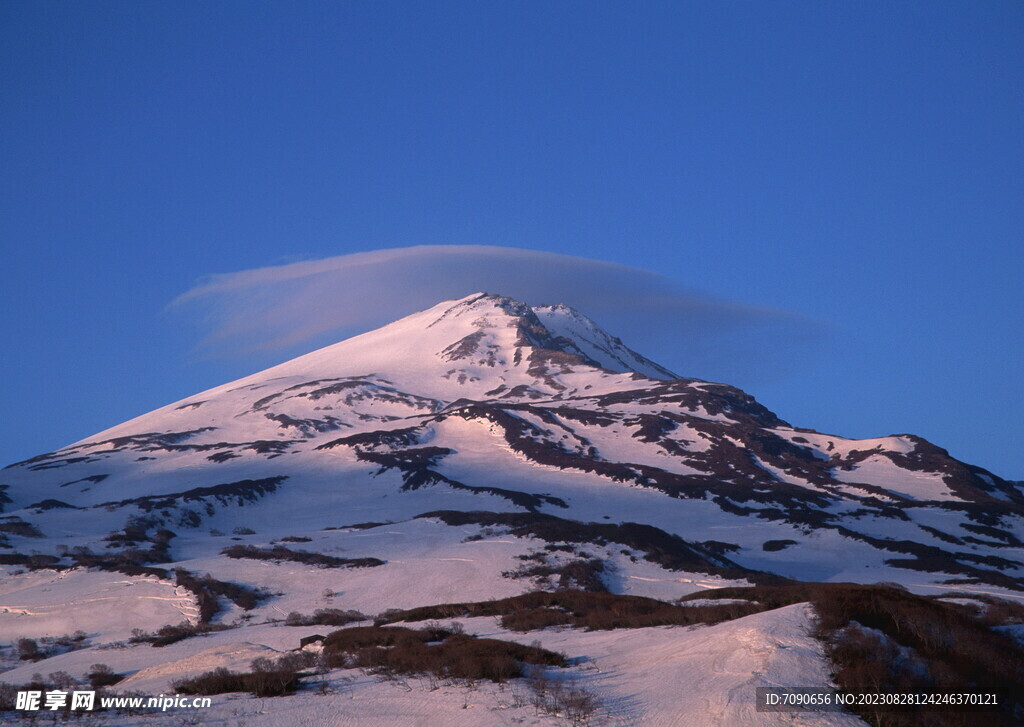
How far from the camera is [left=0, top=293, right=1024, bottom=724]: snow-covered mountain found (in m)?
54.1

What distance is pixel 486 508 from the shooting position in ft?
297

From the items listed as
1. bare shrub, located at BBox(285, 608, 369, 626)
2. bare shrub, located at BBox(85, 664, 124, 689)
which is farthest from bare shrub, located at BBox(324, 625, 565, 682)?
bare shrub, located at BBox(285, 608, 369, 626)

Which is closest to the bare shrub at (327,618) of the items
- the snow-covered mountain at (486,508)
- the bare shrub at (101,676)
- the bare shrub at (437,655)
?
the snow-covered mountain at (486,508)

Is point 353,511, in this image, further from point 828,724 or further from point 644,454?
point 828,724

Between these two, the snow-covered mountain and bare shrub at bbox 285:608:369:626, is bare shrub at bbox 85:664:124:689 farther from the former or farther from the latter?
bare shrub at bbox 285:608:369:626

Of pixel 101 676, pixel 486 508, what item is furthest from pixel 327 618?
pixel 486 508

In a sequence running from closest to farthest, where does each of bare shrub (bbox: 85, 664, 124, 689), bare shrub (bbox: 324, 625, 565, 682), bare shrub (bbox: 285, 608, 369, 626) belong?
1. bare shrub (bbox: 324, 625, 565, 682)
2. bare shrub (bbox: 85, 664, 124, 689)
3. bare shrub (bbox: 285, 608, 369, 626)

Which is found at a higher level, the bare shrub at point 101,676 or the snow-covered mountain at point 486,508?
the snow-covered mountain at point 486,508

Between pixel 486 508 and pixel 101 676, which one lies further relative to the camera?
pixel 486 508

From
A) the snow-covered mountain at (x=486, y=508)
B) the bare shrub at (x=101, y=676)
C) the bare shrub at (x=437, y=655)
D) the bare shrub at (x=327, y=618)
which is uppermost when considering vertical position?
the snow-covered mountain at (x=486, y=508)

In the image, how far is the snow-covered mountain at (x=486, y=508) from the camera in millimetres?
54062

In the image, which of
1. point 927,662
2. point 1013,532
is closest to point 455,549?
point 927,662

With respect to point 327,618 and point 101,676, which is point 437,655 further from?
point 327,618

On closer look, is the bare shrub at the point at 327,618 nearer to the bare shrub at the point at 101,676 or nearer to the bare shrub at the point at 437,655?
the bare shrub at the point at 101,676
